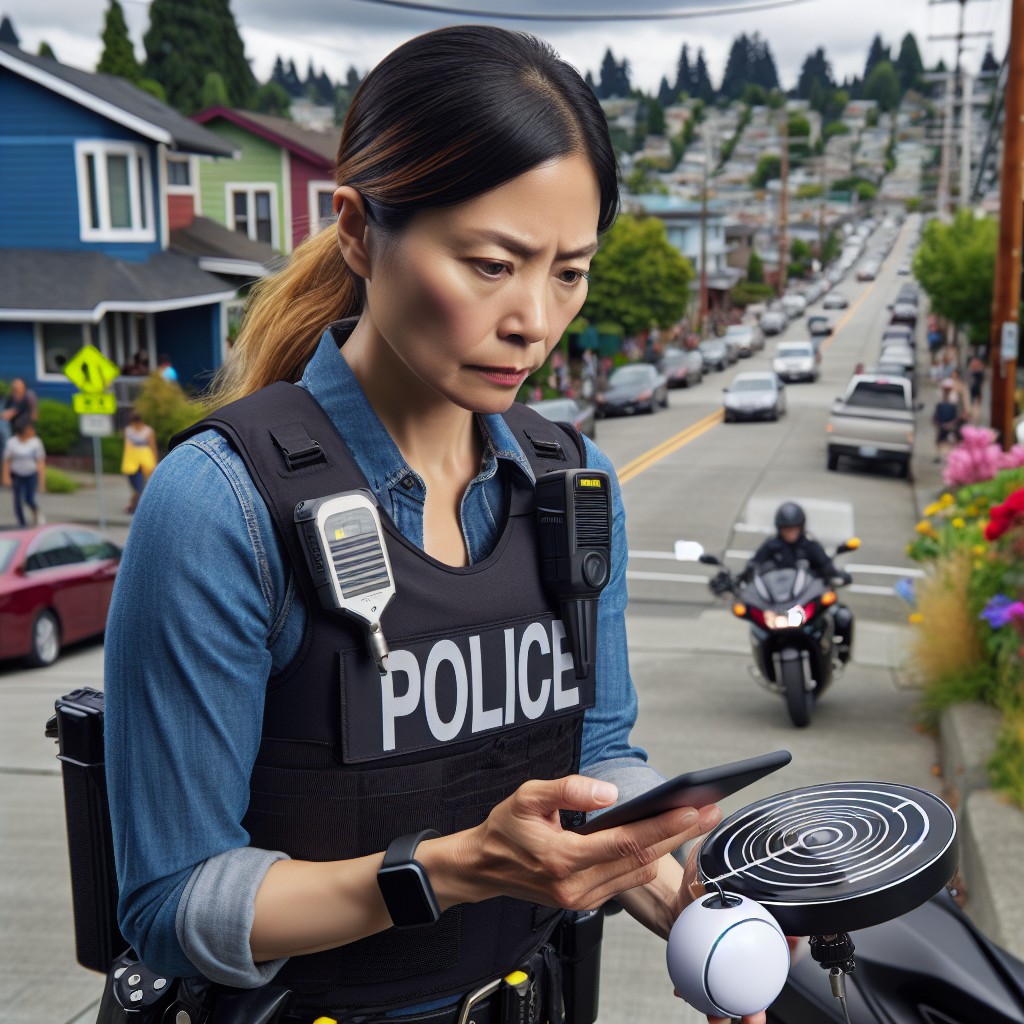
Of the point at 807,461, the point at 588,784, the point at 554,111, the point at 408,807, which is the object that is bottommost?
the point at 807,461

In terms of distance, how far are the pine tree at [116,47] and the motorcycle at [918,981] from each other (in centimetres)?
5304

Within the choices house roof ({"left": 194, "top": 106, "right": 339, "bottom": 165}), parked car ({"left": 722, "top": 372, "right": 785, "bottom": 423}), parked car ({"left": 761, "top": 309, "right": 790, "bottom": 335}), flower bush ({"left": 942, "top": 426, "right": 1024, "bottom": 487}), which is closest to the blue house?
house roof ({"left": 194, "top": 106, "right": 339, "bottom": 165})

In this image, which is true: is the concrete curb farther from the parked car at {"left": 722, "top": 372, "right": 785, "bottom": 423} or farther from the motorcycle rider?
the parked car at {"left": 722, "top": 372, "right": 785, "bottom": 423}

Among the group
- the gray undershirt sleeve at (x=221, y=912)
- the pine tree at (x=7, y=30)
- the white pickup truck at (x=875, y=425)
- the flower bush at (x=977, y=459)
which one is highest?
the pine tree at (x=7, y=30)

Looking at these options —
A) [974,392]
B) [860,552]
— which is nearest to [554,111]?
[860,552]

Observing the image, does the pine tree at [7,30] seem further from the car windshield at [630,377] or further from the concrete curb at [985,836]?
the concrete curb at [985,836]

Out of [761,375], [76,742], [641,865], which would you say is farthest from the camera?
[761,375]

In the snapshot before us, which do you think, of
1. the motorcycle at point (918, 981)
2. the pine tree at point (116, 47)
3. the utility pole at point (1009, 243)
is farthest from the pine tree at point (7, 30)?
the motorcycle at point (918, 981)

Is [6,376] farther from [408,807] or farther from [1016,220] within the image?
[408,807]

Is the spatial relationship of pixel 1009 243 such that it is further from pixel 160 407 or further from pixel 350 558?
pixel 350 558

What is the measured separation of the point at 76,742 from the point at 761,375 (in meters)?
34.7

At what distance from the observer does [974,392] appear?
100ft

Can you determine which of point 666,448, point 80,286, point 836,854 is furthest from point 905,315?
point 836,854

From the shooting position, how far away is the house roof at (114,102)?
25062 mm
